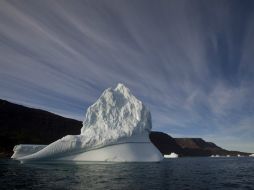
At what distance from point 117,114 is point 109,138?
556cm

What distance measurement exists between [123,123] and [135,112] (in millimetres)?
2608

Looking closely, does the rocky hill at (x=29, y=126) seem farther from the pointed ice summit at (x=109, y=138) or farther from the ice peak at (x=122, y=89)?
the ice peak at (x=122, y=89)

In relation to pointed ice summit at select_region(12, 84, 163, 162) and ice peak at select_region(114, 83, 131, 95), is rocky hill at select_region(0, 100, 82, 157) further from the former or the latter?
ice peak at select_region(114, 83, 131, 95)

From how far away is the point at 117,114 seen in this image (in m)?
42.1

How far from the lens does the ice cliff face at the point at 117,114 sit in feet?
133

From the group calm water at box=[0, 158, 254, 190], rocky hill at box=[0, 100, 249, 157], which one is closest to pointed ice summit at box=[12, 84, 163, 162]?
calm water at box=[0, 158, 254, 190]

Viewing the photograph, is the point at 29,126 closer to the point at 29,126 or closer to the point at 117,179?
the point at 29,126

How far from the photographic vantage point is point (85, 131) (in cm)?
4084

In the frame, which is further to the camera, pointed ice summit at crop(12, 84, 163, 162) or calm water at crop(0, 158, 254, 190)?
pointed ice summit at crop(12, 84, 163, 162)

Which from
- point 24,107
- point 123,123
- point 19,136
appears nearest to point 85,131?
point 123,123

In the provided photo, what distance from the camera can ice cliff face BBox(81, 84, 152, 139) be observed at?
40.6 metres

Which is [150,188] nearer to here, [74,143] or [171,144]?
[74,143]

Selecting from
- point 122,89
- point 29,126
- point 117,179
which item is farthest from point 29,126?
point 117,179

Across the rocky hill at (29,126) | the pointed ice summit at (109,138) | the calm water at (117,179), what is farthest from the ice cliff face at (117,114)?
the rocky hill at (29,126)
